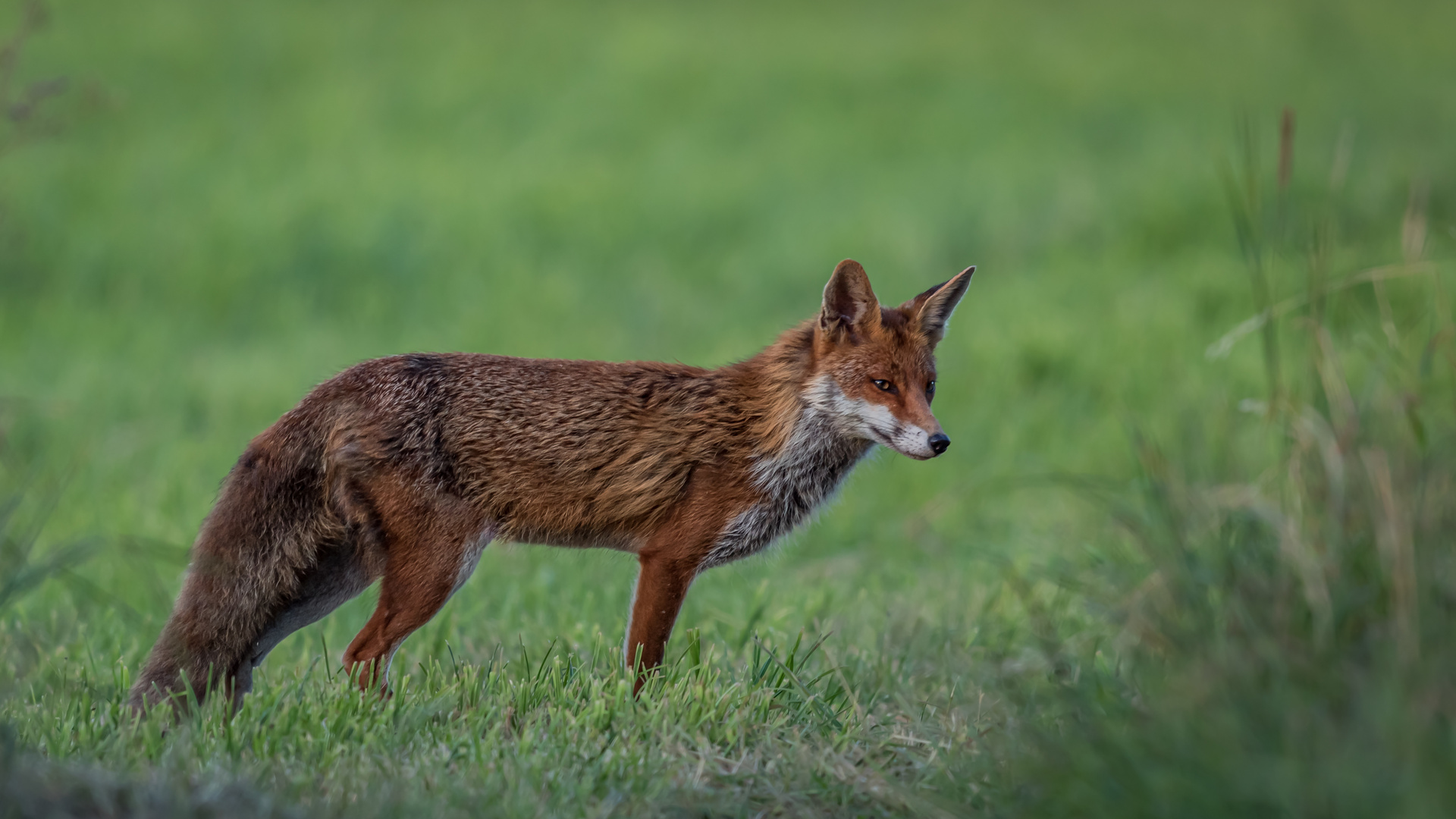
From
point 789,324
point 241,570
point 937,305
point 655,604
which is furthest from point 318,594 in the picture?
point 789,324

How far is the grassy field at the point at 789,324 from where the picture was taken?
132 inches

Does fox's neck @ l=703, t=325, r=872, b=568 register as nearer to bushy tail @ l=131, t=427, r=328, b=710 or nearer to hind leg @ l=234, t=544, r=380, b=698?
hind leg @ l=234, t=544, r=380, b=698

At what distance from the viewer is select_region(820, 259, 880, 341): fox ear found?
18.7 ft

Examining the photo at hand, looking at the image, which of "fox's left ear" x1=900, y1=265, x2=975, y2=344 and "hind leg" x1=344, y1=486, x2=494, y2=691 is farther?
"fox's left ear" x1=900, y1=265, x2=975, y2=344

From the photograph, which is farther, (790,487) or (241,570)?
(790,487)

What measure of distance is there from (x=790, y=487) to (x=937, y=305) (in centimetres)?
108

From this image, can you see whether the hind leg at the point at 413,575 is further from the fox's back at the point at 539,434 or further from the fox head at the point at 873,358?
the fox head at the point at 873,358

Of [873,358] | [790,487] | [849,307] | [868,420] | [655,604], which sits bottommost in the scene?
[655,604]

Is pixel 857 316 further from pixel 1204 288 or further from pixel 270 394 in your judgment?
pixel 1204 288

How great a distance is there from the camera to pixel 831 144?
1986 centimetres

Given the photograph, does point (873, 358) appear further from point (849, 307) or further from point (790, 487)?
point (790, 487)

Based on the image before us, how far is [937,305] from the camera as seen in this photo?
19.2 ft

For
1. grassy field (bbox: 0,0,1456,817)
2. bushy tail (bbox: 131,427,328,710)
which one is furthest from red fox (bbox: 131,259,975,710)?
grassy field (bbox: 0,0,1456,817)

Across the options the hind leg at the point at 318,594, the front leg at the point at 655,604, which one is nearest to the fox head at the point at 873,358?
the front leg at the point at 655,604
